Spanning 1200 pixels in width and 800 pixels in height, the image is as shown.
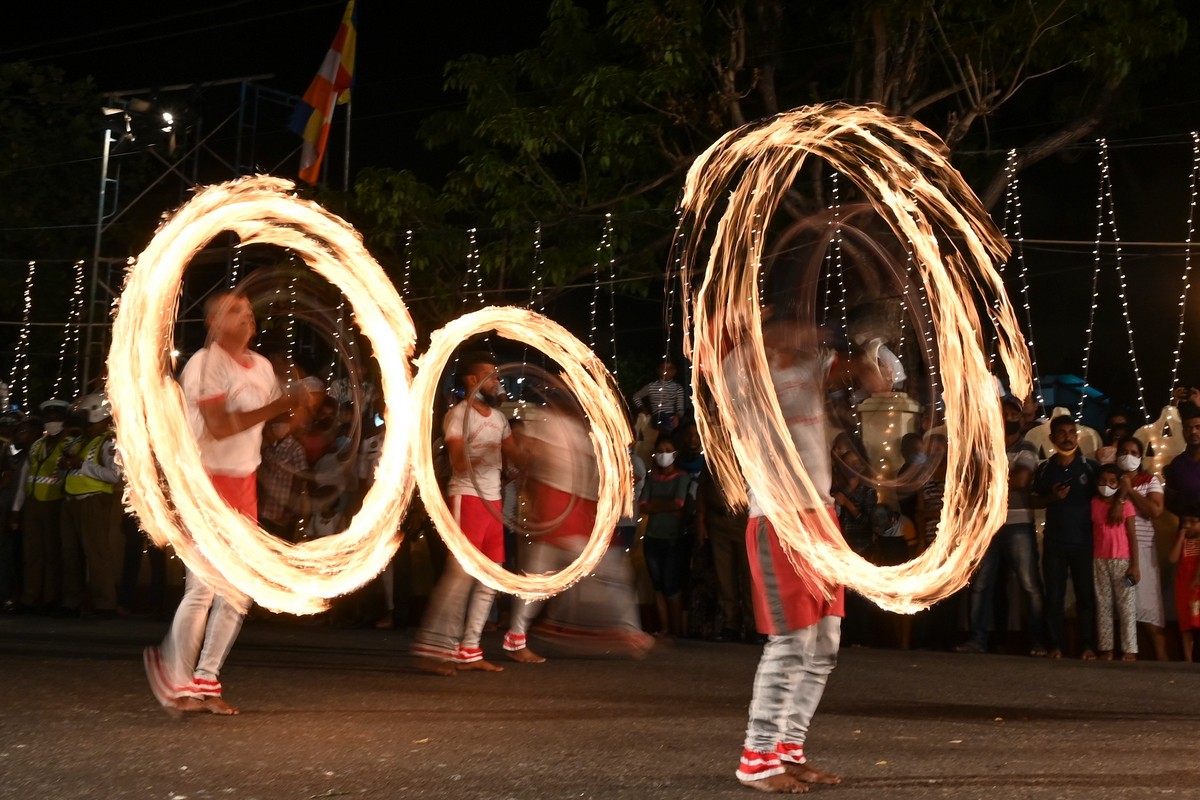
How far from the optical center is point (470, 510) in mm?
10219

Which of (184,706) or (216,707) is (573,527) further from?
(184,706)

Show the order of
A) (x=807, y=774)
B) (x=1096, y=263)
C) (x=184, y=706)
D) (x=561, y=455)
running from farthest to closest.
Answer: (x=1096, y=263) → (x=561, y=455) → (x=184, y=706) → (x=807, y=774)

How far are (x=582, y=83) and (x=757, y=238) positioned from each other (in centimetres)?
864

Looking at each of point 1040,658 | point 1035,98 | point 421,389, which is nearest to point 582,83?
point 1035,98

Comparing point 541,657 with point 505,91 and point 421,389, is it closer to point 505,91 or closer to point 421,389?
point 421,389

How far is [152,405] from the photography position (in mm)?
8070

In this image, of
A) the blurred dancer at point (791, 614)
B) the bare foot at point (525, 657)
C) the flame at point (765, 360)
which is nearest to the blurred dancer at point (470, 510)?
the bare foot at point (525, 657)

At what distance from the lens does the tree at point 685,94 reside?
15.3 metres

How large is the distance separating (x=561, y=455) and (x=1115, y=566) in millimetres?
4557

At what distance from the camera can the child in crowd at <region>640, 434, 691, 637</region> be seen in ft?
44.4

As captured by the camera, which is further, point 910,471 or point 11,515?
point 11,515

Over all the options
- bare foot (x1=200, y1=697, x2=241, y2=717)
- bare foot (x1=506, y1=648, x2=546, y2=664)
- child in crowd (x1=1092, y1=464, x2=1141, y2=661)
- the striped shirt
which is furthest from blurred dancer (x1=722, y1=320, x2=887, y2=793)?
the striped shirt

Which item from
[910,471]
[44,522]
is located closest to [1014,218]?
[910,471]

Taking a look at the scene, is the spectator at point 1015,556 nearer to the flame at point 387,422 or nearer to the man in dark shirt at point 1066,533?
the man in dark shirt at point 1066,533
